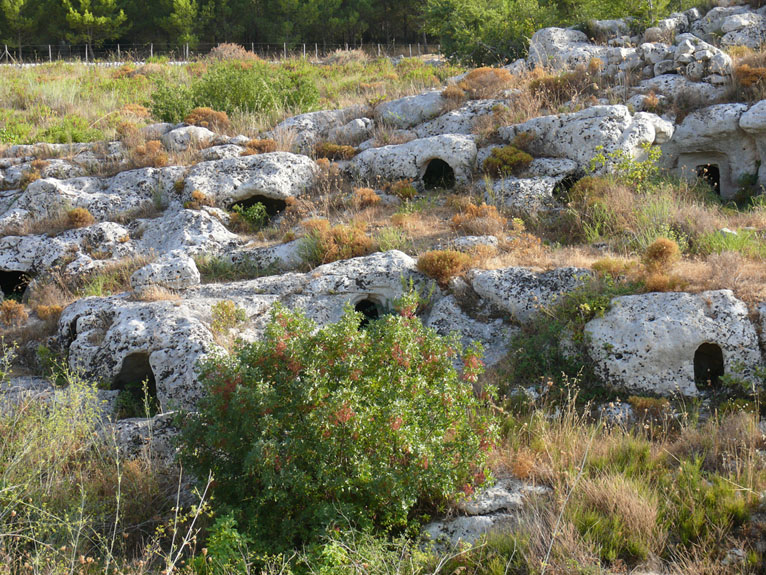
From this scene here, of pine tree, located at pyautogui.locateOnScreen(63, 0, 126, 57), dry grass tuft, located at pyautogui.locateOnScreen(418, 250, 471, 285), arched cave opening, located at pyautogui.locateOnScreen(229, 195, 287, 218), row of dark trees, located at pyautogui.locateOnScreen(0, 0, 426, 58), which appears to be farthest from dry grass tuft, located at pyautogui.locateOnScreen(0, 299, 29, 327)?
pine tree, located at pyautogui.locateOnScreen(63, 0, 126, 57)

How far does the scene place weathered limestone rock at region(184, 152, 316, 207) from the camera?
12148 millimetres

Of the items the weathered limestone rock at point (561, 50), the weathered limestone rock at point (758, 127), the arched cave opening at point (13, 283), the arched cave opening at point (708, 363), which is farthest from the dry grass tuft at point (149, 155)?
the weathered limestone rock at point (758, 127)

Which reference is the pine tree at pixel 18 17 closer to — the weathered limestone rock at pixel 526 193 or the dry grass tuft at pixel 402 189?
the dry grass tuft at pixel 402 189

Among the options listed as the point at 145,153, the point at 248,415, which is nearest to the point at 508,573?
the point at 248,415

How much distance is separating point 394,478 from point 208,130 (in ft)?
38.1

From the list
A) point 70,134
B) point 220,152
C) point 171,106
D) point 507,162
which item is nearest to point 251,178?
point 220,152

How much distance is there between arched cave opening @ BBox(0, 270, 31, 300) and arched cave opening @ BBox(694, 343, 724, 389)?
33.8 feet

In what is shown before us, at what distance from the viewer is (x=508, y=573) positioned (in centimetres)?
461

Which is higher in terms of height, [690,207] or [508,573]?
[690,207]

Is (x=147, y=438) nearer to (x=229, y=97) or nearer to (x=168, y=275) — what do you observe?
(x=168, y=275)

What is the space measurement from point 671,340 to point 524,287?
1911 millimetres

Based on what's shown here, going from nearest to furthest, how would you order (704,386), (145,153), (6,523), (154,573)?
(154,573), (6,523), (704,386), (145,153)

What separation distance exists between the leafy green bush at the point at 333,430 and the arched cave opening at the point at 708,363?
318cm

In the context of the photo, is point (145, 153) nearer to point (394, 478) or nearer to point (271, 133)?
point (271, 133)
